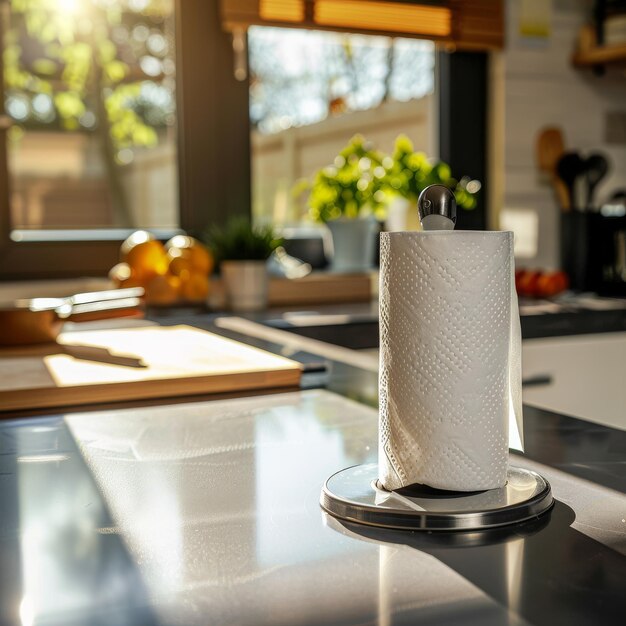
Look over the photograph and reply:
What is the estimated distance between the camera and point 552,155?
8.24 feet

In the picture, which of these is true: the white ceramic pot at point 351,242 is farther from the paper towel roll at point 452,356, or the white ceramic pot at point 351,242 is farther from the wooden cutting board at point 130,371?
the paper towel roll at point 452,356

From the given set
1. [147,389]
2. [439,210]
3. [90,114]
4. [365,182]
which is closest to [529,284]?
[365,182]

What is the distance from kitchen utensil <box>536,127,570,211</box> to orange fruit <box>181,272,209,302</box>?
3.69ft

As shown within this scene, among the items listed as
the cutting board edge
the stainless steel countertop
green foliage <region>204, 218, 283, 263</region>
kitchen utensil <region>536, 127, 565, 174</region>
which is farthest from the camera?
kitchen utensil <region>536, 127, 565, 174</region>

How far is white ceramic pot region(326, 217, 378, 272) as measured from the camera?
7.07ft

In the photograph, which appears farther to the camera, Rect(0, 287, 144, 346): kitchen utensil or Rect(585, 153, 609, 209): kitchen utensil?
Rect(585, 153, 609, 209): kitchen utensil

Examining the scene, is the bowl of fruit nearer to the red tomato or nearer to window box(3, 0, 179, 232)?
window box(3, 0, 179, 232)

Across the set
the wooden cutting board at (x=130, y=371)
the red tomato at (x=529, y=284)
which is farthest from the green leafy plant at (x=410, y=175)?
the wooden cutting board at (x=130, y=371)

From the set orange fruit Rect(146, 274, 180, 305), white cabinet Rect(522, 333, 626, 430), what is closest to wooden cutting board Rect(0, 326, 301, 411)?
orange fruit Rect(146, 274, 180, 305)

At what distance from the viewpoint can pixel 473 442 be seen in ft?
1.69

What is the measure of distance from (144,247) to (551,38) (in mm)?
1355

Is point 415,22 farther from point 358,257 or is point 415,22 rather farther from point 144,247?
point 144,247

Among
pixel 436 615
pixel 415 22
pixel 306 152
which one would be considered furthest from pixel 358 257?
pixel 436 615

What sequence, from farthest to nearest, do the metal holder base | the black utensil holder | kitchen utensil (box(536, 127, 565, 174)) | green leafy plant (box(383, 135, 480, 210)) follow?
kitchen utensil (box(536, 127, 565, 174))
the black utensil holder
green leafy plant (box(383, 135, 480, 210))
the metal holder base
